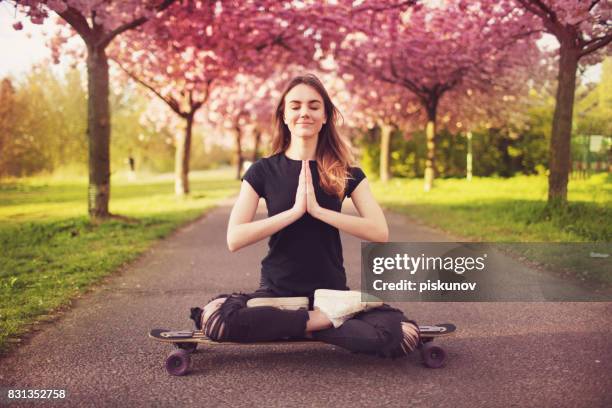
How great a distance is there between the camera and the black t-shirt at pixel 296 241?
3961 mm

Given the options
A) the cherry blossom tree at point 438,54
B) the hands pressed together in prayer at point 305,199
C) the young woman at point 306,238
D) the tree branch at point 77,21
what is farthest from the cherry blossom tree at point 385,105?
the hands pressed together in prayer at point 305,199

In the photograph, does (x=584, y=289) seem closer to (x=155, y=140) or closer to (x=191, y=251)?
(x=191, y=251)

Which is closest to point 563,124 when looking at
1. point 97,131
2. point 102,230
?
point 102,230

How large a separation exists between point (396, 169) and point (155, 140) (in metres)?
20.7

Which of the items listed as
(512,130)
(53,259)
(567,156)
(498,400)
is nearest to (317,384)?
(498,400)

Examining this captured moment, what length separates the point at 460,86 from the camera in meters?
23.0

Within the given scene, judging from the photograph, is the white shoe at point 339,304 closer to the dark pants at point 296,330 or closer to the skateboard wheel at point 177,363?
the dark pants at point 296,330

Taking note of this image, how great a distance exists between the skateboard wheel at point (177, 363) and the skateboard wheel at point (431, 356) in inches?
57.0

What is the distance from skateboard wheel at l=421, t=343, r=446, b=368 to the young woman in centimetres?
10

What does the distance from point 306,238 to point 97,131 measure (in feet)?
32.2

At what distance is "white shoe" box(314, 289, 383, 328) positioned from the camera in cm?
374

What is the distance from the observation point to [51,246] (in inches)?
381

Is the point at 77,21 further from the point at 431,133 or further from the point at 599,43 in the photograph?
the point at 431,133

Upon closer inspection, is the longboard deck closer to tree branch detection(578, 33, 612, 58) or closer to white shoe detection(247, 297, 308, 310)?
white shoe detection(247, 297, 308, 310)
